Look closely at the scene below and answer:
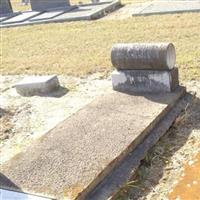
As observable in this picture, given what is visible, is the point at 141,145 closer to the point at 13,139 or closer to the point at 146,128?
the point at 146,128

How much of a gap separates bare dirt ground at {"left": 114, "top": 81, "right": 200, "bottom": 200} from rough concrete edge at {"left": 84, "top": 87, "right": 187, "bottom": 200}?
0.05 m

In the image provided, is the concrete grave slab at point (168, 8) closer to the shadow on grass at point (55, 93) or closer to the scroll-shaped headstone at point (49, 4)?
the scroll-shaped headstone at point (49, 4)

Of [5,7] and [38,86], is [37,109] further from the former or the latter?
[5,7]

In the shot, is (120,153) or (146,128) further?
(146,128)

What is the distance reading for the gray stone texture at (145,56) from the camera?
4919mm

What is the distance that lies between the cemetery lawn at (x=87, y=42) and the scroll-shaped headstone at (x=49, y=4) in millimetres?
2522

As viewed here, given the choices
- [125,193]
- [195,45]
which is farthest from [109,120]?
[195,45]

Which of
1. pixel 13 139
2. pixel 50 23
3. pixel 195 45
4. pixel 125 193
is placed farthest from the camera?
pixel 50 23

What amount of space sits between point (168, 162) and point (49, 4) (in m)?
10.8

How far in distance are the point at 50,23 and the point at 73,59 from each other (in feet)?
13.9

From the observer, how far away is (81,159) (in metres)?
3.90

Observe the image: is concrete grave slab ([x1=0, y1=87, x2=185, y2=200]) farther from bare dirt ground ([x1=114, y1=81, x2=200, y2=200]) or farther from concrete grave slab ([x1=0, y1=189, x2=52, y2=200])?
bare dirt ground ([x1=114, y1=81, x2=200, y2=200])

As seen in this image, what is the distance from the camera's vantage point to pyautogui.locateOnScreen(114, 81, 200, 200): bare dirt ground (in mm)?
3580

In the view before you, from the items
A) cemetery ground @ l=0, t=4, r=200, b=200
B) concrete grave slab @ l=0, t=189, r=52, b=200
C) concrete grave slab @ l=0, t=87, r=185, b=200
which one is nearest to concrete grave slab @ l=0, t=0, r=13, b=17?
cemetery ground @ l=0, t=4, r=200, b=200
